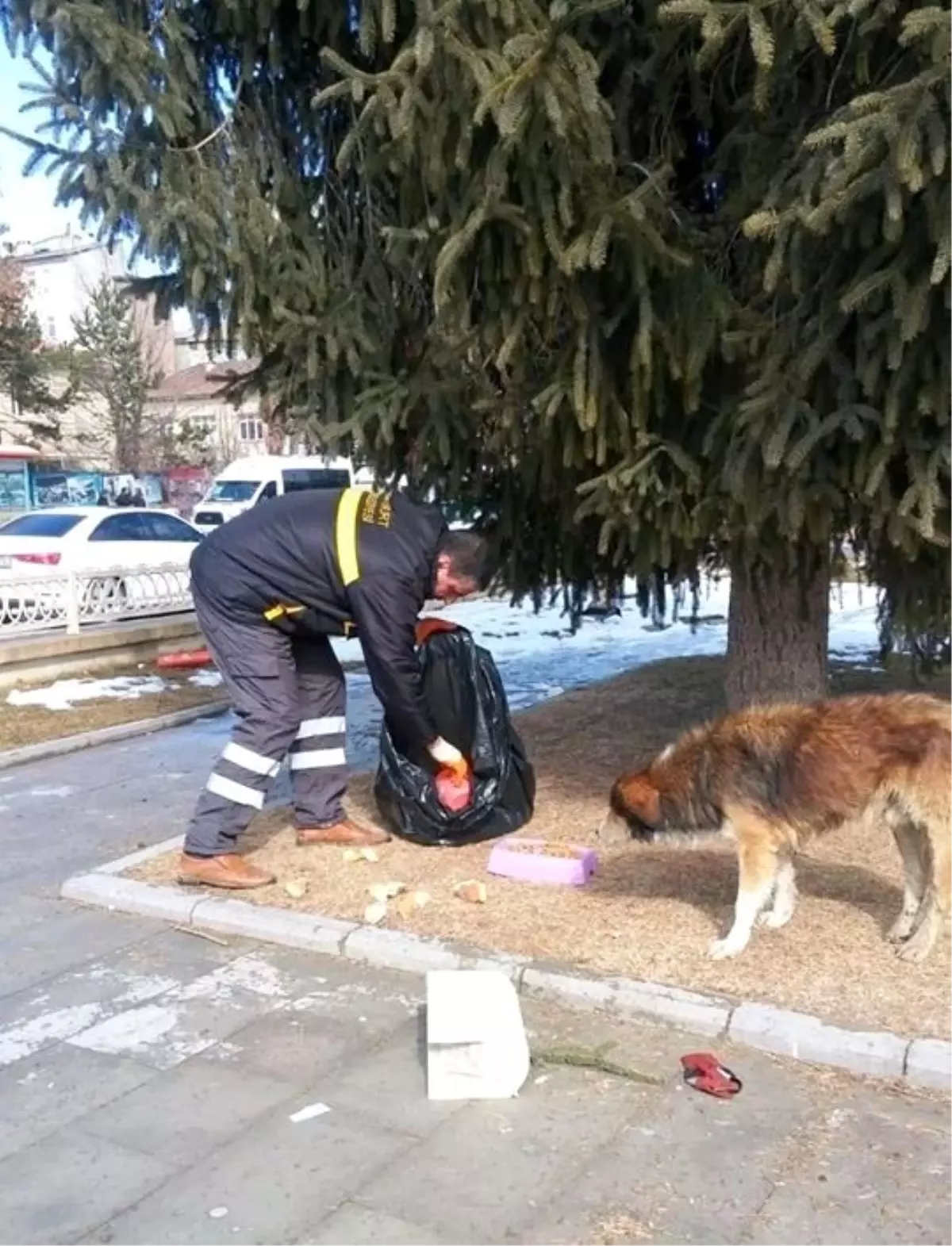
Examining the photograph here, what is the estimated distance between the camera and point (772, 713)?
14.8 feet

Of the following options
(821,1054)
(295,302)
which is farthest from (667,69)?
→ (821,1054)

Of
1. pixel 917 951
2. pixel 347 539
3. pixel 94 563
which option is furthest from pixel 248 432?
pixel 917 951

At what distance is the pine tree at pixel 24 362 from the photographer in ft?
107

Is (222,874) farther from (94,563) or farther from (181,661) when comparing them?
(94,563)

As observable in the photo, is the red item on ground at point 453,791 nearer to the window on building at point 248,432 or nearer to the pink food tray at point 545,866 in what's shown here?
the pink food tray at point 545,866

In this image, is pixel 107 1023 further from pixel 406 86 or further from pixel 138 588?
pixel 138 588

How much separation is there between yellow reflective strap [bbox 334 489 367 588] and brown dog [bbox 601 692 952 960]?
4.44 feet

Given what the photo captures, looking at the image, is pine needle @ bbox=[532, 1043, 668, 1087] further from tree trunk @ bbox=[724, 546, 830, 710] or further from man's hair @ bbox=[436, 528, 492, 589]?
tree trunk @ bbox=[724, 546, 830, 710]

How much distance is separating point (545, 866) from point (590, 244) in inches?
100.0

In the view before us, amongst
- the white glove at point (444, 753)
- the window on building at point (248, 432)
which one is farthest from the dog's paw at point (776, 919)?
the window on building at point (248, 432)

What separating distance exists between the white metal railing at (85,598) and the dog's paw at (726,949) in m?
8.27

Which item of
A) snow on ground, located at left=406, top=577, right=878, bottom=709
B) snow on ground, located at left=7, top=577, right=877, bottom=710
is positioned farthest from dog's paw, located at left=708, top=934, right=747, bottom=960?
snow on ground, located at left=406, top=577, right=878, bottom=709

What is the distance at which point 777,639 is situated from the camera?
6750mm

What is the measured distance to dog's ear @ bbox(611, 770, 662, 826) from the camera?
4441mm
